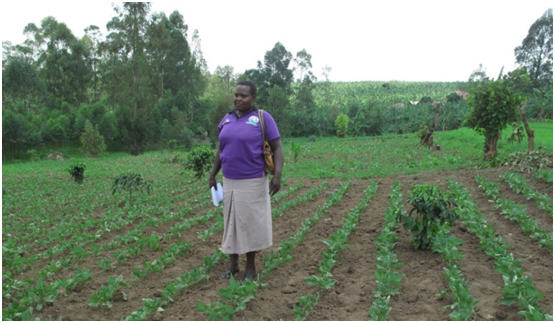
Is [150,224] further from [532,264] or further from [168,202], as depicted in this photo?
[532,264]

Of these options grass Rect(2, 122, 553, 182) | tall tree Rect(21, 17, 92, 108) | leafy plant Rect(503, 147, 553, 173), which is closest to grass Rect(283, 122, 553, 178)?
grass Rect(2, 122, 553, 182)

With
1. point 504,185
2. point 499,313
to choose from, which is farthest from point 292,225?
point 504,185

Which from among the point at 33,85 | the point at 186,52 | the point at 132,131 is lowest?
the point at 132,131

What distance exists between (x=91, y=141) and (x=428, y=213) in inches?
1152

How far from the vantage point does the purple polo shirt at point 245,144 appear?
4.07 m

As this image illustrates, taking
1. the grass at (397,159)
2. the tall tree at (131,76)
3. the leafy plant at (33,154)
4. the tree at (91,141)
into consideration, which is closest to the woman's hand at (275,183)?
the grass at (397,159)

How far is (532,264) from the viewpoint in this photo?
440 centimetres

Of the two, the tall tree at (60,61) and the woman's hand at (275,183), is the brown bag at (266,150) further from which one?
the tall tree at (60,61)

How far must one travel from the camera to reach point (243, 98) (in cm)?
411

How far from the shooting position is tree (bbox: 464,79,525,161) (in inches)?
543

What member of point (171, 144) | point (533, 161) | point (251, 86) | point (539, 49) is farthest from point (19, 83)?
point (539, 49)

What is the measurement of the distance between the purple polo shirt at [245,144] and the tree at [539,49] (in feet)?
152

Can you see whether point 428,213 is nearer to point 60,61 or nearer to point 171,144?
point 171,144

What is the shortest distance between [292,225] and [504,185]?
17.5 ft
